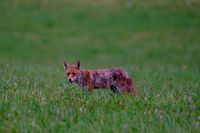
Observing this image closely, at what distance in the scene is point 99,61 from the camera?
32.9 metres

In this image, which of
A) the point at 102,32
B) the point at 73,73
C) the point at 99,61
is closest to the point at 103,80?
the point at 73,73

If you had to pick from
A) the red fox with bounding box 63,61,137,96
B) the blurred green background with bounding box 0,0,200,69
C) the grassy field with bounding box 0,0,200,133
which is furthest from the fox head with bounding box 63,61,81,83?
the blurred green background with bounding box 0,0,200,69

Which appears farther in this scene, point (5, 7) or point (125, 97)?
point (5, 7)

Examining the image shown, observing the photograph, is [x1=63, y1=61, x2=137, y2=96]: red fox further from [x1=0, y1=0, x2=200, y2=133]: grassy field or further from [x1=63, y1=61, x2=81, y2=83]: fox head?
[x1=0, y1=0, x2=200, y2=133]: grassy field

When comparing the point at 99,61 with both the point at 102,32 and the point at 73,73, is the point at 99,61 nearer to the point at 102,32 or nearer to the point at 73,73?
the point at 102,32

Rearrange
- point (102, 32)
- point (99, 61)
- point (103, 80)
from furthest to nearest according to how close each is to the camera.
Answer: point (102, 32), point (99, 61), point (103, 80)

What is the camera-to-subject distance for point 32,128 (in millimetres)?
7801

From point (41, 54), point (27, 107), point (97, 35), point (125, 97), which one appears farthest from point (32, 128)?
point (97, 35)

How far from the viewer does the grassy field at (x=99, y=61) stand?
8.56 m

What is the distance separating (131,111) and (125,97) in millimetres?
1283

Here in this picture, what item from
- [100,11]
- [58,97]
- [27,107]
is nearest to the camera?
[27,107]

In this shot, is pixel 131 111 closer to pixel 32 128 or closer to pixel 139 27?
pixel 32 128

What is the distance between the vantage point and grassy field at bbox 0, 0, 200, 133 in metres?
8.56

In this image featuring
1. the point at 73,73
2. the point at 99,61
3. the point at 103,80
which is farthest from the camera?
the point at 99,61
